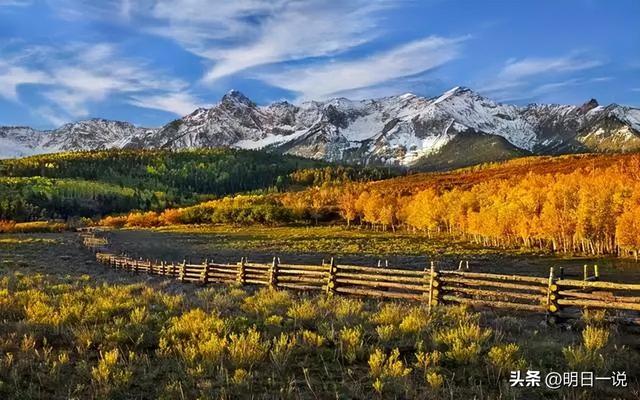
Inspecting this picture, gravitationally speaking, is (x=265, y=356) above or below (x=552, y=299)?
below

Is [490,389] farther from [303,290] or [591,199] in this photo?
[591,199]

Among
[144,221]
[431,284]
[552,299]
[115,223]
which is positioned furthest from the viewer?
[144,221]

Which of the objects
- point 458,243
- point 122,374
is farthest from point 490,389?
point 458,243

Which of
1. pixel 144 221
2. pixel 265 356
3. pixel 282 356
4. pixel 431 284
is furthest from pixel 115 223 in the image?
pixel 282 356

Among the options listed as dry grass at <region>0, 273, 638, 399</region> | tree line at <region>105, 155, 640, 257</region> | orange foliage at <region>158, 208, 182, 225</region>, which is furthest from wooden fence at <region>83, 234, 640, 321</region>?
orange foliage at <region>158, 208, 182, 225</region>

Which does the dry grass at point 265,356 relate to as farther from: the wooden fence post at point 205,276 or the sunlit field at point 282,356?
the wooden fence post at point 205,276

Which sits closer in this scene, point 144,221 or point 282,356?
point 282,356

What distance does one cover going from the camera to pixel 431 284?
15.7 meters

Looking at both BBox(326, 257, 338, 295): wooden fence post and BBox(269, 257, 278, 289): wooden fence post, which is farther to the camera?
BBox(269, 257, 278, 289): wooden fence post

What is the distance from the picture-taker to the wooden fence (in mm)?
12961

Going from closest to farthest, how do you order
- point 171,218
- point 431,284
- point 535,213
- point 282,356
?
1. point 282,356
2. point 431,284
3. point 535,213
4. point 171,218

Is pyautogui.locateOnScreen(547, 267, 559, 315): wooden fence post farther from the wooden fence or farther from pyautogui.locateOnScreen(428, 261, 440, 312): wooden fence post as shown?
pyautogui.locateOnScreen(428, 261, 440, 312): wooden fence post

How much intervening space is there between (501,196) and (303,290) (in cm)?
7596

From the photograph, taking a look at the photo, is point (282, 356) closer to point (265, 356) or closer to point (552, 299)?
point (265, 356)
